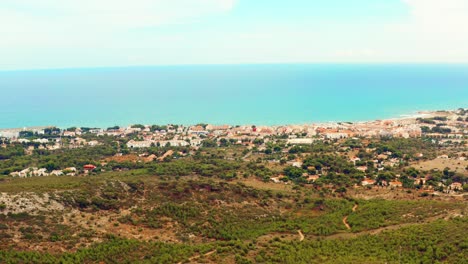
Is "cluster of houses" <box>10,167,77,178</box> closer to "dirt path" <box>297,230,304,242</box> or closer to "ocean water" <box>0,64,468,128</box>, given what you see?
"dirt path" <box>297,230,304,242</box>

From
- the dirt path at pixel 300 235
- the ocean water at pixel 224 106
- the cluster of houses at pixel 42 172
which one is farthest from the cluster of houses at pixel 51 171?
the ocean water at pixel 224 106

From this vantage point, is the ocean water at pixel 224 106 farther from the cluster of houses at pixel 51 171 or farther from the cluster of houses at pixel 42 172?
the cluster of houses at pixel 42 172

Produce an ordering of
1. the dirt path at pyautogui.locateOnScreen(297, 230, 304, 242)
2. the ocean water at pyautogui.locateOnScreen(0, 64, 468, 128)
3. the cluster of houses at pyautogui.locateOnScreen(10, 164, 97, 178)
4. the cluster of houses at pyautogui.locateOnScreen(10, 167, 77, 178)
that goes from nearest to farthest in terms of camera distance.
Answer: the dirt path at pyautogui.locateOnScreen(297, 230, 304, 242)
the cluster of houses at pyautogui.locateOnScreen(10, 167, 77, 178)
the cluster of houses at pyautogui.locateOnScreen(10, 164, 97, 178)
the ocean water at pyautogui.locateOnScreen(0, 64, 468, 128)

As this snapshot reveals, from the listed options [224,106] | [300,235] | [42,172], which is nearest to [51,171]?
[42,172]

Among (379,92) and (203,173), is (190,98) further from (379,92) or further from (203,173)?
(203,173)

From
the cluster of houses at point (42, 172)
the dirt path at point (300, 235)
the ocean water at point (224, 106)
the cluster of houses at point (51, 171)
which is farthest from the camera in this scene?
the ocean water at point (224, 106)

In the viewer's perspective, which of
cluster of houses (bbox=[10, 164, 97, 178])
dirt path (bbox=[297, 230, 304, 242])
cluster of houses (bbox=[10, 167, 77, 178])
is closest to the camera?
dirt path (bbox=[297, 230, 304, 242])

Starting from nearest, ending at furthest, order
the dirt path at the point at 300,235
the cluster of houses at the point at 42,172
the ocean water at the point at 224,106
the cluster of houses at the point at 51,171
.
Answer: the dirt path at the point at 300,235, the cluster of houses at the point at 42,172, the cluster of houses at the point at 51,171, the ocean water at the point at 224,106

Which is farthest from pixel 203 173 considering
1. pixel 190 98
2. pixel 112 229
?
pixel 190 98

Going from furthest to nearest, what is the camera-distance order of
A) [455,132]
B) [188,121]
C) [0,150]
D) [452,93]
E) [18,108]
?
[452,93], [18,108], [188,121], [455,132], [0,150]

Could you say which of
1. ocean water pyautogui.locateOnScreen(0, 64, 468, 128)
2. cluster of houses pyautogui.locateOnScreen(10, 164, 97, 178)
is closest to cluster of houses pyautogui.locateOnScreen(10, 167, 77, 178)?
cluster of houses pyautogui.locateOnScreen(10, 164, 97, 178)

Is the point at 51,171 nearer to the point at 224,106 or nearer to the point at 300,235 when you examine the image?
the point at 300,235
